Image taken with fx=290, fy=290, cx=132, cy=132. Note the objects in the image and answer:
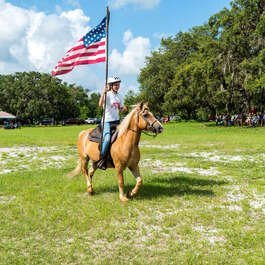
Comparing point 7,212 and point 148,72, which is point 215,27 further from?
point 7,212

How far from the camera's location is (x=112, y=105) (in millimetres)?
6418

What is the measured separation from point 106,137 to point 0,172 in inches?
202

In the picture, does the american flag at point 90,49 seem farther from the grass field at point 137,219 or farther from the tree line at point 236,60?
the tree line at point 236,60

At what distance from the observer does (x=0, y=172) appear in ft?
31.4

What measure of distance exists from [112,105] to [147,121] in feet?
3.12

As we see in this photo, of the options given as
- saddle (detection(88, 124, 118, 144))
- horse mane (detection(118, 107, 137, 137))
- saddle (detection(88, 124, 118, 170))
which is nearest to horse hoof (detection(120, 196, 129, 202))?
saddle (detection(88, 124, 118, 170))

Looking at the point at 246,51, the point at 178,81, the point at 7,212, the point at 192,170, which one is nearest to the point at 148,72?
the point at 178,81

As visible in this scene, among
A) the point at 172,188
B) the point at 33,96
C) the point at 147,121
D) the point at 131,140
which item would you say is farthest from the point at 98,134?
the point at 33,96

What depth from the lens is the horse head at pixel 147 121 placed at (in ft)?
19.4

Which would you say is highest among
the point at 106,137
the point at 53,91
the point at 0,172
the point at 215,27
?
the point at 215,27

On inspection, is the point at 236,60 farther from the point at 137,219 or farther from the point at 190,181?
the point at 137,219

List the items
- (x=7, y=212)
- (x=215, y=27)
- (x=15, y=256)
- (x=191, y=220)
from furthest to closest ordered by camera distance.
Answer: (x=215, y=27), (x=7, y=212), (x=191, y=220), (x=15, y=256)

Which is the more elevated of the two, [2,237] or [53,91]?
[53,91]

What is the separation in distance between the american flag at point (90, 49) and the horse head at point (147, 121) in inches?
63.1
